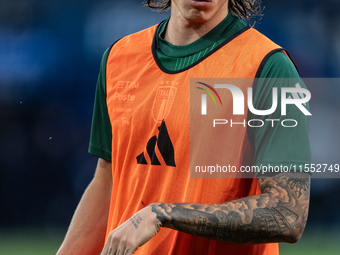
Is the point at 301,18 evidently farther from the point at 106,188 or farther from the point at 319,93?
the point at 106,188

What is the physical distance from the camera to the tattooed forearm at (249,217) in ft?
3.29

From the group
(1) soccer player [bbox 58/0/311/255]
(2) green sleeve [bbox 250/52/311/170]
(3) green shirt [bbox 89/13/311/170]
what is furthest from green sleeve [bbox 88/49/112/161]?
(2) green sleeve [bbox 250/52/311/170]

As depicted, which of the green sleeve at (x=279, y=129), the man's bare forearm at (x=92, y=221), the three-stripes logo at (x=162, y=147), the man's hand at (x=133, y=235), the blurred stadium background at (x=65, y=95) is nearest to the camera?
the man's hand at (x=133, y=235)

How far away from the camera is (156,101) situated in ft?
4.34

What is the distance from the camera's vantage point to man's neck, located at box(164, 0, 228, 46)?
1354mm

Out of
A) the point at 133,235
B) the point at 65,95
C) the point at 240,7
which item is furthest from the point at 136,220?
the point at 65,95

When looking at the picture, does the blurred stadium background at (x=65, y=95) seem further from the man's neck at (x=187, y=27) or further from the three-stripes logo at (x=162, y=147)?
the three-stripes logo at (x=162, y=147)

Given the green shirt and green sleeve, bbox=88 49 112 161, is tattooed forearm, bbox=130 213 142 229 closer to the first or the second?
the green shirt

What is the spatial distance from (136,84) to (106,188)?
1.33 ft

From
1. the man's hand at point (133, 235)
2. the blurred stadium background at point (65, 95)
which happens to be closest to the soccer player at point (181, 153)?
the man's hand at point (133, 235)

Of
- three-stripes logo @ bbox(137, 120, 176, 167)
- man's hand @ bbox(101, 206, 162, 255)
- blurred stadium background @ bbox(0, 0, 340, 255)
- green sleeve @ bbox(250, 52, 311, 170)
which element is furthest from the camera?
blurred stadium background @ bbox(0, 0, 340, 255)

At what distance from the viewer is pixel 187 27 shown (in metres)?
1.40

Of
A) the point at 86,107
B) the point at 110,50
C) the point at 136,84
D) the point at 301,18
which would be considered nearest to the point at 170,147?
the point at 136,84

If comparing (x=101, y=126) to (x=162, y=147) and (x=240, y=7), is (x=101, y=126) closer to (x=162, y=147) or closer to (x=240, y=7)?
(x=162, y=147)
